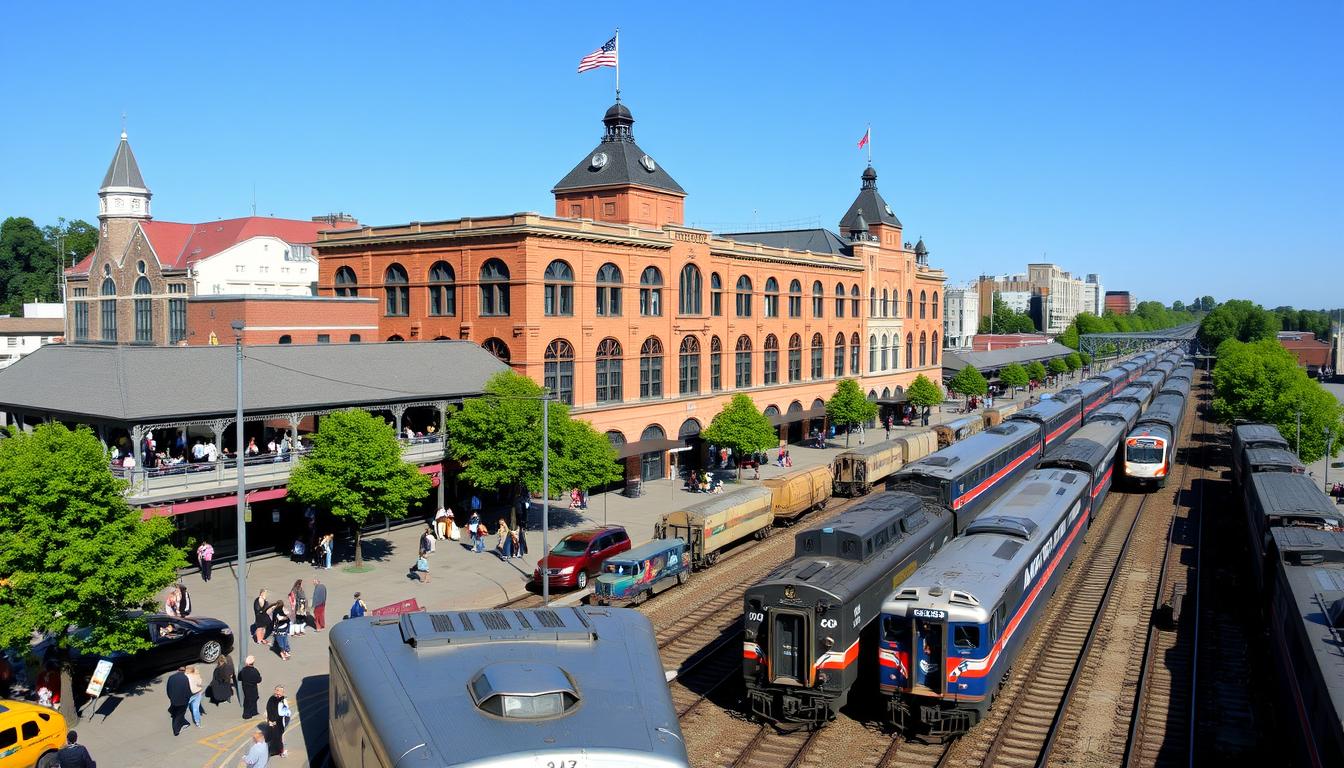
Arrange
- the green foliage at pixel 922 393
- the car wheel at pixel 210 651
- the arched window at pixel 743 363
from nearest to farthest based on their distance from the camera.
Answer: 1. the car wheel at pixel 210 651
2. the arched window at pixel 743 363
3. the green foliage at pixel 922 393

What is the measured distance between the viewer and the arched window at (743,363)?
62.9 meters

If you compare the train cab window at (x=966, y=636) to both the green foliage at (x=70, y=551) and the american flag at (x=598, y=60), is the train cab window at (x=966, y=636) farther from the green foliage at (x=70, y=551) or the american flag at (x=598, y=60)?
the american flag at (x=598, y=60)

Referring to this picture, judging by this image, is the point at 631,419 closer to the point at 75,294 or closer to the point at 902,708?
the point at 902,708

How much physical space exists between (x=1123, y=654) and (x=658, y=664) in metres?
18.6

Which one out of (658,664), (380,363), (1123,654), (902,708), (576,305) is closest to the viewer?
(658,664)

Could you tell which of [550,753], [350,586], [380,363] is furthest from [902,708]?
[380,363]

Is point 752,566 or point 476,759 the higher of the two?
point 476,759

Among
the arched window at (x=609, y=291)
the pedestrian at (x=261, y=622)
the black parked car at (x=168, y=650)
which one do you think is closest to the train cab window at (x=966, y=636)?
the black parked car at (x=168, y=650)

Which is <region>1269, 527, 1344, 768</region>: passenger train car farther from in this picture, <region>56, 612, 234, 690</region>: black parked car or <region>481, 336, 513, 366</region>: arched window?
<region>481, 336, 513, 366</region>: arched window

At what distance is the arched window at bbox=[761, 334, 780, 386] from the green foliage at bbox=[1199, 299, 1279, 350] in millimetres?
136720

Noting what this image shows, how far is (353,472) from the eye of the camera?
33.9 meters

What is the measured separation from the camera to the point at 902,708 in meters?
20.8

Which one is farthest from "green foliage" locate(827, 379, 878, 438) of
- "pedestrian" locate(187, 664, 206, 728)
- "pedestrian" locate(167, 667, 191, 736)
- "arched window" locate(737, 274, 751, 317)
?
"pedestrian" locate(167, 667, 191, 736)

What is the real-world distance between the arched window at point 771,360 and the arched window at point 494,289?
22.3 meters
